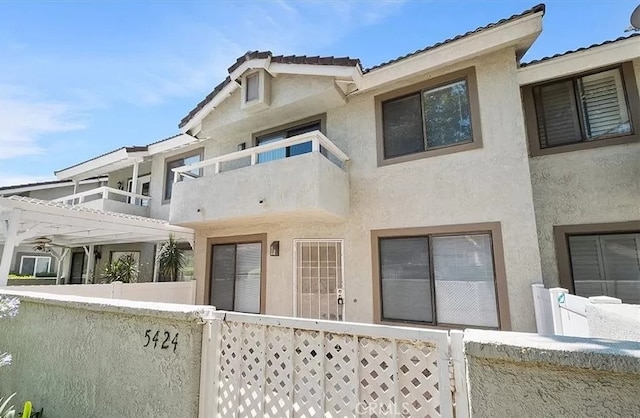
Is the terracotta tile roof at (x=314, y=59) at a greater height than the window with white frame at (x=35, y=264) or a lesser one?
greater

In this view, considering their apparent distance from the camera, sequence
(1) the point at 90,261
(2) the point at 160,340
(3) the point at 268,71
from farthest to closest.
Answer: (1) the point at 90,261 < (3) the point at 268,71 < (2) the point at 160,340

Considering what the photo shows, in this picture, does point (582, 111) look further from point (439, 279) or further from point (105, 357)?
point (105, 357)

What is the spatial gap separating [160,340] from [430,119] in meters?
8.87

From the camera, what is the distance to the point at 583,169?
26.8ft

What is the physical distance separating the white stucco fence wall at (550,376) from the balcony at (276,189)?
253 inches

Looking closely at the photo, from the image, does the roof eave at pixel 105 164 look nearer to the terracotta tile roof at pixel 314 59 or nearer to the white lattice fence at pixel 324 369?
the terracotta tile roof at pixel 314 59

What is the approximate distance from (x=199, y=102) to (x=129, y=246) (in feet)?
30.5

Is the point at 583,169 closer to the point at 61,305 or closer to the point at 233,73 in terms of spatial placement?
the point at 233,73

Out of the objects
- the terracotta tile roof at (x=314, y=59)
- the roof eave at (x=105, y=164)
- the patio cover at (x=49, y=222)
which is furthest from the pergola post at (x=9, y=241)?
the roof eave at (x=105, y=164)

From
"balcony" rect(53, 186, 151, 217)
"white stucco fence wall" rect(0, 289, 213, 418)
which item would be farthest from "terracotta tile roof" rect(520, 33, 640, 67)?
"balcony" rect(53, 186, 151, 217)

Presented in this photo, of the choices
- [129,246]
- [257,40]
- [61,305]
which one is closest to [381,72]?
[257,40]

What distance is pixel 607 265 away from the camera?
7684 millimetres

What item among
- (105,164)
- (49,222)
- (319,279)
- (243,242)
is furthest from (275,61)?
(105,164)

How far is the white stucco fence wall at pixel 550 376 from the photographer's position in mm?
1941
